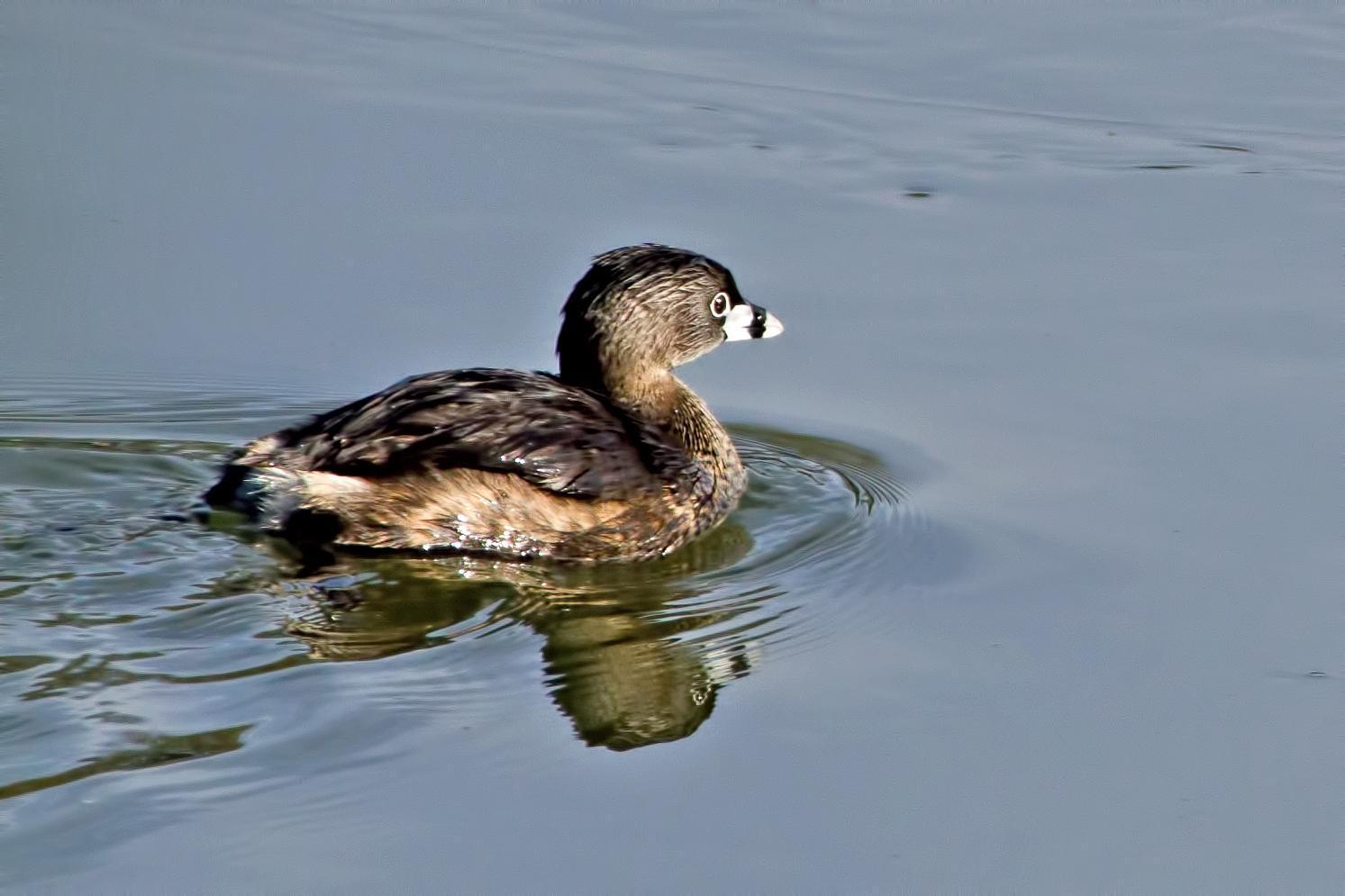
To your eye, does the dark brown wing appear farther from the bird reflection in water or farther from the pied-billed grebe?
the bird reflection in water

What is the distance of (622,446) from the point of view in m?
7.97

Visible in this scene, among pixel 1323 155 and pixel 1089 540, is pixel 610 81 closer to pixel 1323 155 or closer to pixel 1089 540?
pixel 1323 155

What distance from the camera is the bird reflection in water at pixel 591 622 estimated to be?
21.5 feet

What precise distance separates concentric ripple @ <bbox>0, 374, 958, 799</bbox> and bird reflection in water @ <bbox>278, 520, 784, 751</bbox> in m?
0.01

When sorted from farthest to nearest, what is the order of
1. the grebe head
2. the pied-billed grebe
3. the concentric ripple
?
1. the grebe head
2. the pied-billed grebe
3. the concentric ripple

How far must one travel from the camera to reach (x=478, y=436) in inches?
301

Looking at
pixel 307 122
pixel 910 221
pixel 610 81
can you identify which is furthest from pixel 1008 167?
pixel 307 122

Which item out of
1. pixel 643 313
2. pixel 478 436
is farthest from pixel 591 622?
pixel 643 313

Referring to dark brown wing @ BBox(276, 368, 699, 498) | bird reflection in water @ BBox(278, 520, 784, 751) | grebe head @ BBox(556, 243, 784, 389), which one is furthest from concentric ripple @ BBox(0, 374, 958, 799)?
grebe head @ BBox(556, 243, 784, 389)

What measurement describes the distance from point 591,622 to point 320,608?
2.95ft

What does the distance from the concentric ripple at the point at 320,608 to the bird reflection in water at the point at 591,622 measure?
0.5 inches

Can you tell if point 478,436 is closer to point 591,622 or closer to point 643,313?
point 591,622

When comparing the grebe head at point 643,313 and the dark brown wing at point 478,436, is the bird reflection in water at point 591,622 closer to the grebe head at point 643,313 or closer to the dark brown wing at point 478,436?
the dark brown wing at point 478,436

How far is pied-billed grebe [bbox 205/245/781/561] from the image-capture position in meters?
7.56
